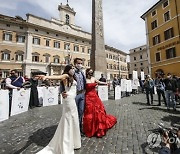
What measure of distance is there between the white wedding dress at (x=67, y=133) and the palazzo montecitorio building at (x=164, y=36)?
770 inches

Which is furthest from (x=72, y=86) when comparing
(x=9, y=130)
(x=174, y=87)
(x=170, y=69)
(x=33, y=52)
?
(x=33, y=52)

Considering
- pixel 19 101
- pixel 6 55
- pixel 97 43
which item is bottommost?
pixel 19 101

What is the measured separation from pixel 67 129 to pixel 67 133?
75 millimetres

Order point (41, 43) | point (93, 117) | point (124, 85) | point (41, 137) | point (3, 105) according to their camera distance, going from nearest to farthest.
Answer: point (41, 137)
point (93, 117)
point (3, 105)
point (124, 85)
point (41, 43)

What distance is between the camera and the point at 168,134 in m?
2.75

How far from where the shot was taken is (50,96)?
32.6 feet

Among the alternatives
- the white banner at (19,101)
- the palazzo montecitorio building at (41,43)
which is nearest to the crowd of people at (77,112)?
the white banner at (19,101)

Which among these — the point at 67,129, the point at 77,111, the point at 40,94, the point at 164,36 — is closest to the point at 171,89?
the point at 77,111

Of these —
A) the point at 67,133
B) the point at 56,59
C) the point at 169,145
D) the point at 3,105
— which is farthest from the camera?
the point at 56,59

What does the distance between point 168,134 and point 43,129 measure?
3555mm

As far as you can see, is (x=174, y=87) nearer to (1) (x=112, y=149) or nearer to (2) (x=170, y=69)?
(1) (x=112, y=149)

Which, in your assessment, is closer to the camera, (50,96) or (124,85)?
(50,96)

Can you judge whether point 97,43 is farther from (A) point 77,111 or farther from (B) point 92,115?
(A) point 77,111

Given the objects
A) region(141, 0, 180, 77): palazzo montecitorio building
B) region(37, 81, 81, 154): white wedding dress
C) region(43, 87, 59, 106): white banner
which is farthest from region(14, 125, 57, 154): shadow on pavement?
region(141, 0, 180, 77): palazzo montecitorio building
